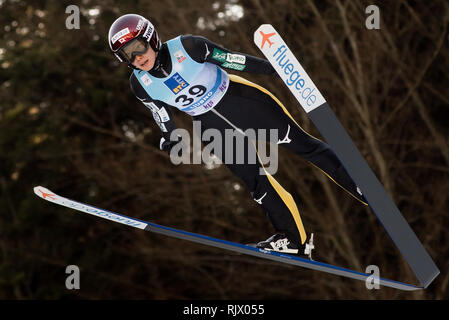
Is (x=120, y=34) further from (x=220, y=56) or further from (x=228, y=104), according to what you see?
(x=228, y=104)

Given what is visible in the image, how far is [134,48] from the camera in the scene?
3.09 meters

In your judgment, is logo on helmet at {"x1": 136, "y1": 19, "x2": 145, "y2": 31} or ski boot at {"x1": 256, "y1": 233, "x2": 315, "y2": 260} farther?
ski boot at {"x1": 256, "y1": 233, "x2": 315, "y2": 260}

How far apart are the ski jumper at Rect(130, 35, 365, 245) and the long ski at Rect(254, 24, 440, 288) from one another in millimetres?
114

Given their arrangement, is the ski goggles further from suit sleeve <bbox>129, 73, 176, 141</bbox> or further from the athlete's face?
suit sleeve <bbox>129, 73, 176, 141</bbox>

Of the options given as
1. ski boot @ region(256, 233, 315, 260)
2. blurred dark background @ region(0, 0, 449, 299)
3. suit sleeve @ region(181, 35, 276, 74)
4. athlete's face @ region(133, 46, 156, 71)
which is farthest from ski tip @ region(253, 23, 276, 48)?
blurred dark background @ region(0, 0, 449, 299)

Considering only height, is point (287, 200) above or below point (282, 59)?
below

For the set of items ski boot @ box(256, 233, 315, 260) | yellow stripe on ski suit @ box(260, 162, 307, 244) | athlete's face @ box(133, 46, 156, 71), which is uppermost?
Result: athlete's face @ box(133, 46, 156, 71)

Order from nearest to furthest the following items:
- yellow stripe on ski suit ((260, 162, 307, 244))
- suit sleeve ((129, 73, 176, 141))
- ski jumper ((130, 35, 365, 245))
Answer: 1. ski jumper ((130, 35, 365, 245))
2. suit sleeve ((129, 73, 176, 141))
3. yellow stripe on ski suit ((260, 162, 307, 244))

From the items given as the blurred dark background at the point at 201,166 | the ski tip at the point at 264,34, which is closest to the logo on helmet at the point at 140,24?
the ski tip at the point at 264,34

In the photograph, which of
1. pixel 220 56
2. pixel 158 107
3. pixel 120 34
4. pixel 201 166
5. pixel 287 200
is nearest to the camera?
pixel 120 34

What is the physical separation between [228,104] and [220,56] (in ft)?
1.03

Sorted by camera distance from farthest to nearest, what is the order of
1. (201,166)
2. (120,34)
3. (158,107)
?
(201,166), (158,107), (120,34)

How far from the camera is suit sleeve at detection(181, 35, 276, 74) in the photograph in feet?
10.3

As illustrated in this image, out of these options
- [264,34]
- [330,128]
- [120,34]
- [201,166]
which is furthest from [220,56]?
[201,166]
